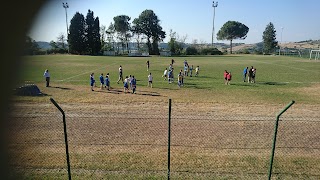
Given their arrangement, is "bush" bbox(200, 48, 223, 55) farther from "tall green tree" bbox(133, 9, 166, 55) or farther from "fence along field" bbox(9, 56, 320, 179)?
"fence along field" bbox(9, 56, 320, 179)

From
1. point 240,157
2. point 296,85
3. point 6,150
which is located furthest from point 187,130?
point 296,85

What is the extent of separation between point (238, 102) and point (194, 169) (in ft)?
Answer: 33.2

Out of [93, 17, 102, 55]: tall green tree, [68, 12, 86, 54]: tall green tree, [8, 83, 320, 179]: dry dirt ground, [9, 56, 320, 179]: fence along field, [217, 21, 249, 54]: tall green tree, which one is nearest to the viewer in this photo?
[9, 56, 320, 179]: fence along field

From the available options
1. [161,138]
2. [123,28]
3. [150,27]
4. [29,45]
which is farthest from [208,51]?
[161,138]

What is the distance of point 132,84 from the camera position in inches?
794

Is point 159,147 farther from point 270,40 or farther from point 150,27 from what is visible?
point 270,40

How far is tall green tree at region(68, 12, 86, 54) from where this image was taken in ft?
275

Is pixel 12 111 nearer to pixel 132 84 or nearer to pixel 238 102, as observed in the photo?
pixel 132 84

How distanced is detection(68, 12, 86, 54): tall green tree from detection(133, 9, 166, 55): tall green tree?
25055mm

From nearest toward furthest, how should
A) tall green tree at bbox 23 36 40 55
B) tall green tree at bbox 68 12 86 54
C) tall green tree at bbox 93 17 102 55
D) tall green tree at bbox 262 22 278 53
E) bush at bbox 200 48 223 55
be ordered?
tall green tree at bbox 23 36 40 55
tall green tree at bbox 68 12 86 54
tall green tree at bbox 93 17 102 55
bush at bbox 200 48 223 55
tall green tree at bbox 262 22 278 53

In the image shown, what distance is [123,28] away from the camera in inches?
4311

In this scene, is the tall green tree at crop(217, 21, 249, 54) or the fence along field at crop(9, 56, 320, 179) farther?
the tall green tree at crop(217, 21, 249, 54)

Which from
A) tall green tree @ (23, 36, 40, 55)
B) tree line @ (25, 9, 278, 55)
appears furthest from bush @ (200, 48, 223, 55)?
tall green tree @ (23, 36, 40, 55)

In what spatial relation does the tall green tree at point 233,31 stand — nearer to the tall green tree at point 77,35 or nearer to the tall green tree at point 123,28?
the tall green tree at point 123,28
